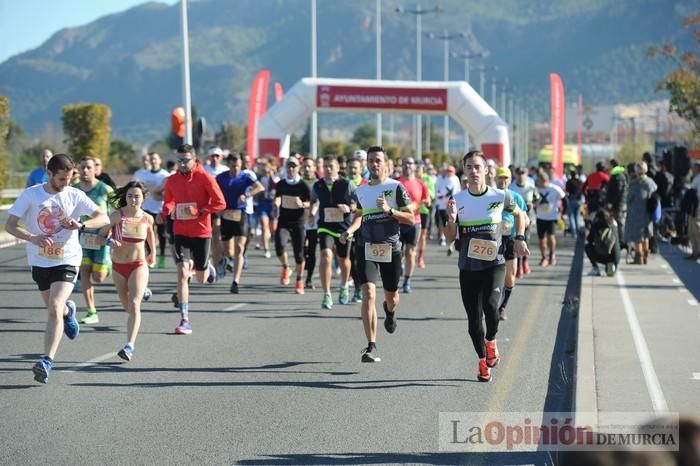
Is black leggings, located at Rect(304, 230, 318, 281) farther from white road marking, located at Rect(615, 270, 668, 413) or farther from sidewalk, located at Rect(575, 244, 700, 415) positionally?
white road marking, located at Rect(615, 270, 668, 413)

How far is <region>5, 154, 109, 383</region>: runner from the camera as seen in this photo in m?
9.26

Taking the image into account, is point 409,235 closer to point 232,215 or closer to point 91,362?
point 232,215

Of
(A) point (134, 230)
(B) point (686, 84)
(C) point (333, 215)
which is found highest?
(B) point (686, 84)

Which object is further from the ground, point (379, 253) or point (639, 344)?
point (379, 253)

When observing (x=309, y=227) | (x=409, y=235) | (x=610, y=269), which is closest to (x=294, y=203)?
(x=309, y=227)

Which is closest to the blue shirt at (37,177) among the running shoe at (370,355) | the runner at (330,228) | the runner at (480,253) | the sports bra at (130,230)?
the runner at (330,228)

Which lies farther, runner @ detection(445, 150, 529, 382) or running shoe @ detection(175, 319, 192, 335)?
running shoe @ detection(175, 319, 192, 335)

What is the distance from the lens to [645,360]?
9945 mm

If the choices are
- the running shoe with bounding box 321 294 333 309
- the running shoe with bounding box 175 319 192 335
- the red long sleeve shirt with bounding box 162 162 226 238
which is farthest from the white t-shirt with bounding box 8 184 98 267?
the running shoe with bounding box 321 294 333 309

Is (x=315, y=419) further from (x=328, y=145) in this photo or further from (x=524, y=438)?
(x=328, y=145)

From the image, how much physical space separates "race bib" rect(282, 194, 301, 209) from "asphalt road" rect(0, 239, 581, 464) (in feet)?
6.60

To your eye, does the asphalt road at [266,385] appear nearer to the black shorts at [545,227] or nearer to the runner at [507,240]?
the runner at [507,240]

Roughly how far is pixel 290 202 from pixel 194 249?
13.5ft

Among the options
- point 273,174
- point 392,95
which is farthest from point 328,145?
point 273,174
